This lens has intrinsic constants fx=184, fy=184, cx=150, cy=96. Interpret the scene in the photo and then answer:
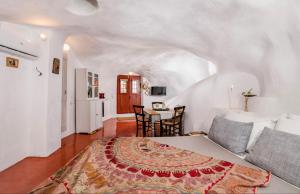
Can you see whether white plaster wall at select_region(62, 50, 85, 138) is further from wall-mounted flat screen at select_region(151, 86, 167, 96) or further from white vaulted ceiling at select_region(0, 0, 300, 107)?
wall-mounted flat screen at select_region(151, 86, 167, 96)

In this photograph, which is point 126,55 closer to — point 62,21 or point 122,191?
point 62,21

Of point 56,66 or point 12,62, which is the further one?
point 56,66

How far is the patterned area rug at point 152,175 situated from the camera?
1052mm

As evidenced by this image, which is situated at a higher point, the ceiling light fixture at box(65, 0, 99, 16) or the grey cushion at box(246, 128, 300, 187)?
the ceiling light fixture at box(65, 0, 99, 16)

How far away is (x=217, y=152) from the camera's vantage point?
180 centimetres

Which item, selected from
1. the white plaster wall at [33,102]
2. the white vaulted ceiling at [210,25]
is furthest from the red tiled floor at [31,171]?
Result: the white vaulted ceiling at [210,25]

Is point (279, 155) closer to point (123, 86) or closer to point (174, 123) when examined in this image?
point (174, 123)

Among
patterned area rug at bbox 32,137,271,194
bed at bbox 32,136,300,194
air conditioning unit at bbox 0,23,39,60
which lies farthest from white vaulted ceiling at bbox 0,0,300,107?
patterned area rug at bbox 32,137,271,194

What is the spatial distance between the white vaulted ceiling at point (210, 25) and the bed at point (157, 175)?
4.19 feet

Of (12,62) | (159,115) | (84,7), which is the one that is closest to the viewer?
(84,7)

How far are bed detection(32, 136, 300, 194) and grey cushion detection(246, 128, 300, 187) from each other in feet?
0.19

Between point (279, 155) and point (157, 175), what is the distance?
2.87ft

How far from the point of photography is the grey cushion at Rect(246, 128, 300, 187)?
3.89 feet

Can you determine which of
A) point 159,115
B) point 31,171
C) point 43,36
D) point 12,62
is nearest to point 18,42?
point 12,62
